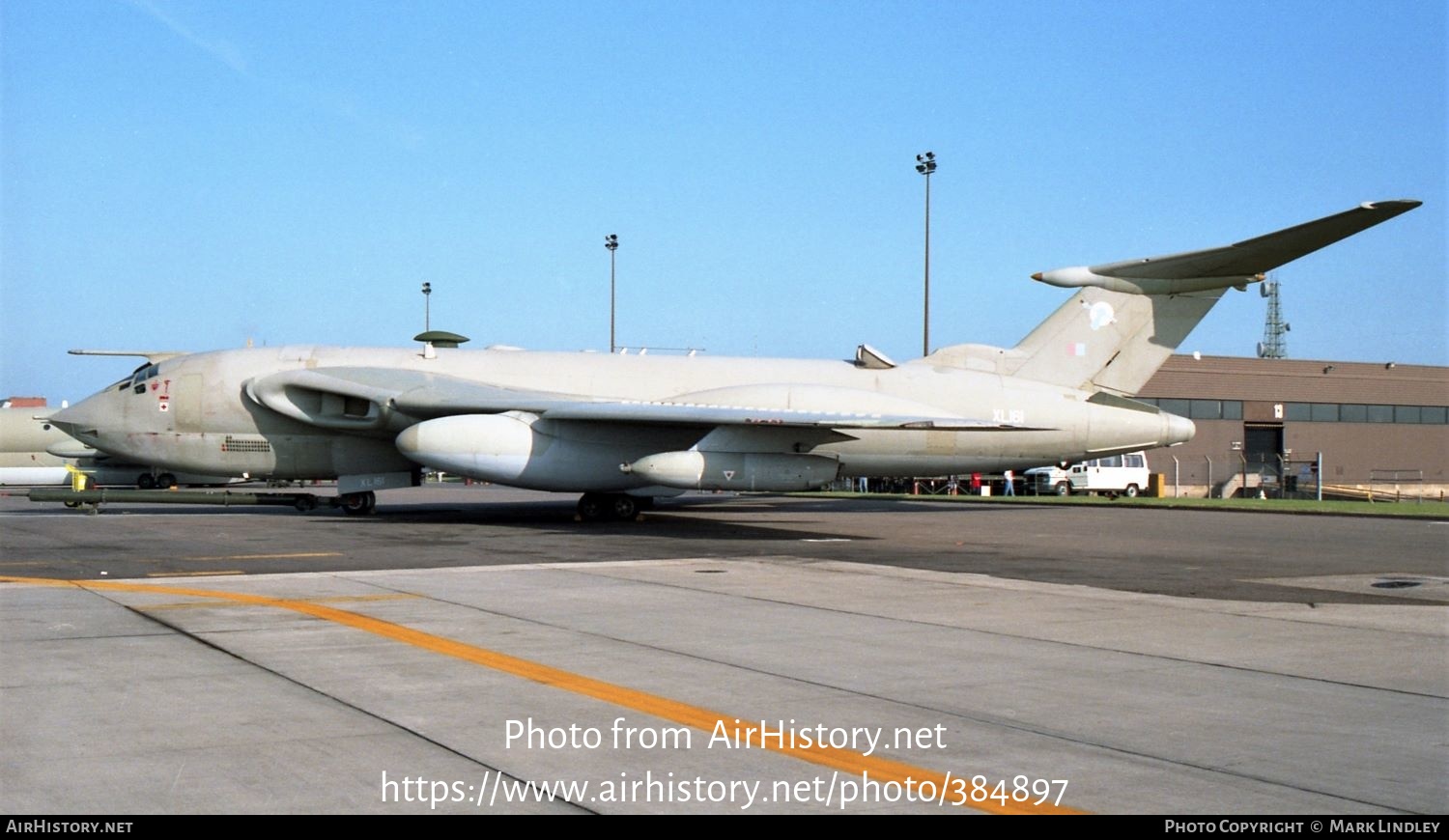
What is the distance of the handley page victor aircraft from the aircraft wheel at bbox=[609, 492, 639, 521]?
0.03m

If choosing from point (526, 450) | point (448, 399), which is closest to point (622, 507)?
point (526, 450)

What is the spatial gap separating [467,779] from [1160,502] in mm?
32210

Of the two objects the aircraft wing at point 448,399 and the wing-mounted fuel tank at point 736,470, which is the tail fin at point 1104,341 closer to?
the aircraft wing at point 448,399

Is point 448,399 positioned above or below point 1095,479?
above

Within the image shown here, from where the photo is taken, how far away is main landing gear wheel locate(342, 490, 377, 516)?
25.6 m

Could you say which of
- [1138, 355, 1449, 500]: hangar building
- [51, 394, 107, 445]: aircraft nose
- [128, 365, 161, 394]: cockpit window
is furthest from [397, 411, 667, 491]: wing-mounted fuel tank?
[1138, 355, 1449, 500]: hangar building

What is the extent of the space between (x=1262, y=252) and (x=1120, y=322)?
3.48 metres

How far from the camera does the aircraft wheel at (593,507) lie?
82.8 feet

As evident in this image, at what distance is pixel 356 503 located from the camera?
84.5 feet

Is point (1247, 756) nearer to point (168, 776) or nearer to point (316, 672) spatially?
point (168, 776)

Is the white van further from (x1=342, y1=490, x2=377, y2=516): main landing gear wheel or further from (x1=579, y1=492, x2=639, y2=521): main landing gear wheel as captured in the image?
(x1=342, y1=490, x2=377, y2=516): main landing gear wheel

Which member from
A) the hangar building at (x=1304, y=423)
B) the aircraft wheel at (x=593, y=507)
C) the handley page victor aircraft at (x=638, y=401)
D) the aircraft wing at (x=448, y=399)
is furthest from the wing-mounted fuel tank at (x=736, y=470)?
the hangar building at (x=1304, y=423)

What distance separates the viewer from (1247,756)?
19.8 feet

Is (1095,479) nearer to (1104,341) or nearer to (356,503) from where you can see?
(1104,341)
